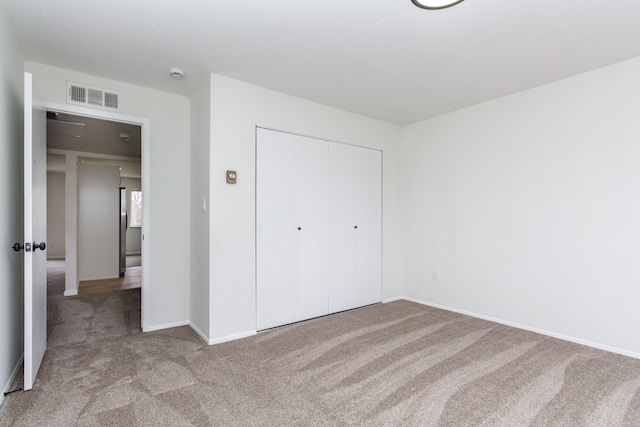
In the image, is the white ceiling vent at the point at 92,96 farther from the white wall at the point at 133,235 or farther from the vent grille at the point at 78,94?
the white wall at the point at 133,235

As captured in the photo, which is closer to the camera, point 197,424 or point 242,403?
point 197,424

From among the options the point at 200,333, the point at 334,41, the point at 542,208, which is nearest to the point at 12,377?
the point at 200,333

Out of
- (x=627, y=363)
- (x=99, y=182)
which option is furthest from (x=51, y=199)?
(x=627, y=363)

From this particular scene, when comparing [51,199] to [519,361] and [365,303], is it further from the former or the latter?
[519,361]

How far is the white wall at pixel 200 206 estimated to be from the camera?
2945mm

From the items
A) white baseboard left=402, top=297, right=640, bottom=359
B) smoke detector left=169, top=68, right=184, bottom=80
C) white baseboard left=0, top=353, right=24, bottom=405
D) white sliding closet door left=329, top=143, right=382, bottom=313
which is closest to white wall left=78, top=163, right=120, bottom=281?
white baseboard left=0, top=353, right=24, bottom=405

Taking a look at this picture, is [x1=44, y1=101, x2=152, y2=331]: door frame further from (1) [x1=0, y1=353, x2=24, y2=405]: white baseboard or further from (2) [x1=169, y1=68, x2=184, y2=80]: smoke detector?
(1) [x1=0, y1=353, x2=24, y2=405]: white baseboard

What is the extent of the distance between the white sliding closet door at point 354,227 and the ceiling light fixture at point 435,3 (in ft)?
6.37

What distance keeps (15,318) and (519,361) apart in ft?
12.0

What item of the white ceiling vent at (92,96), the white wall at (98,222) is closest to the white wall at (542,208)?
the white ceiling vent at (92,96)

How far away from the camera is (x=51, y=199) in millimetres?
8891

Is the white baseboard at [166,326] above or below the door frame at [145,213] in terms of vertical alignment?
below

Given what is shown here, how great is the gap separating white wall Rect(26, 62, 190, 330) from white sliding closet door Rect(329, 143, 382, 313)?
1590 mm

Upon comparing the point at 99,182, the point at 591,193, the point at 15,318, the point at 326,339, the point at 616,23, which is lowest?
the point at 326,339
